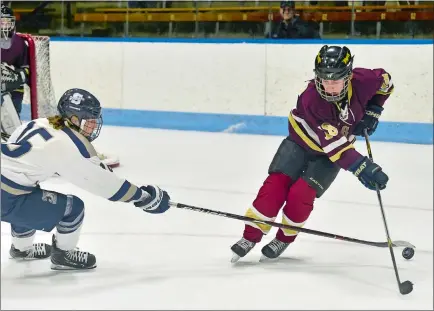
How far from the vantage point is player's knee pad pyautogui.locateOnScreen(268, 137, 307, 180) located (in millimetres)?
2043

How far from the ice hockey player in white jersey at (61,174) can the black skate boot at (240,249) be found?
27 cm

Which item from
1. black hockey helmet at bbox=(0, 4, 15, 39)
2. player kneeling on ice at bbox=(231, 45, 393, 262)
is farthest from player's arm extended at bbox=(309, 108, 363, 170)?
black hockey helmet at bbox=(0, 4, 15, 39)

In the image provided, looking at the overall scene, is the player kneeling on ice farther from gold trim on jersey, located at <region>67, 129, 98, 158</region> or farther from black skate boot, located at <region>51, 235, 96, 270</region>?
gold trim on jersey, located at <region>67, 129, 98, 158</region>

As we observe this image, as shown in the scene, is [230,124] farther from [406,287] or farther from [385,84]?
[406,287]

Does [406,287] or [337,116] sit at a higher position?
[337,116]

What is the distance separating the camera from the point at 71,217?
1.88m

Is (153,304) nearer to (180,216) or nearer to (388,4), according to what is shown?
(180,216)

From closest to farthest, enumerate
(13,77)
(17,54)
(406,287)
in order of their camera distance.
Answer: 1. (406,287)
2. (13,77)
3. (17,54)

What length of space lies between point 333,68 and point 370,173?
30 centimetres

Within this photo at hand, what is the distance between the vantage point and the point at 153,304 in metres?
1.61

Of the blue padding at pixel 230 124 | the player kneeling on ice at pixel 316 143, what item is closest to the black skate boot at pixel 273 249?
the player kneeling on ice at pixel 316 143

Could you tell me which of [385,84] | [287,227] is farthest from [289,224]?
[385,84]

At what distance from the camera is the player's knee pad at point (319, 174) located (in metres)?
2.00

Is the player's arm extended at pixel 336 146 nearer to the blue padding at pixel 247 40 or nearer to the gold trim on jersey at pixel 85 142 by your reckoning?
the gold trim on jersey at pixel 85 142
